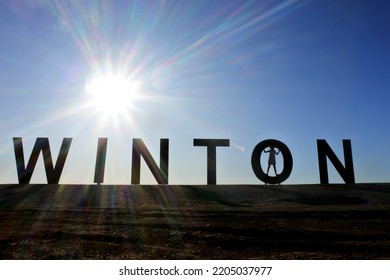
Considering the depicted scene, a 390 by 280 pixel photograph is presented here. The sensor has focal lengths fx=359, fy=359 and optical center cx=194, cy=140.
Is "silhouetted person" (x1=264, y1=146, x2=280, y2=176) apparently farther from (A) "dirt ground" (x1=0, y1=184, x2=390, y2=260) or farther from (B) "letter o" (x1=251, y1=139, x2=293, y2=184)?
(A) "dirt ground" (x1=0, y1=184, x2=390, y2=260)

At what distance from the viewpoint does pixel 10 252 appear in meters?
7.52

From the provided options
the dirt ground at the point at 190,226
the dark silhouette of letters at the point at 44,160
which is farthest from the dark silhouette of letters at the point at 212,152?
the dark silhouette of letters at the point at 44,160

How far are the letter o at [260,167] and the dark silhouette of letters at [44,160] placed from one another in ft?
36.1

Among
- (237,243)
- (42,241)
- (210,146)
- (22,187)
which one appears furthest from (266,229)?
(22,187)

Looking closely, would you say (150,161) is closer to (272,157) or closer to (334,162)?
(272,157)

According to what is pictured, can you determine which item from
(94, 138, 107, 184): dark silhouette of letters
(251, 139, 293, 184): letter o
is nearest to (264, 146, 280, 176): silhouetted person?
(251, 139, 293, 184): letter o

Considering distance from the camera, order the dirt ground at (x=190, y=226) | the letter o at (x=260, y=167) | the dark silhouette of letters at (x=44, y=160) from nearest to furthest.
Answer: the dirt ground at (x=190, y=226) → the letter o at (x=260, y=167) → the dark silhouette of letters at (x=44, y=160)

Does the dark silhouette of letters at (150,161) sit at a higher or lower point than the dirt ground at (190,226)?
higher

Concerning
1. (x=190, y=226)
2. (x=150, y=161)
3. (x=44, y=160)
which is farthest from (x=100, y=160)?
(x=190, y=226)

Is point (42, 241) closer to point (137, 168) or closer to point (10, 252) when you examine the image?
point (10, 252)

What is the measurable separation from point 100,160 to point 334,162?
1370cm

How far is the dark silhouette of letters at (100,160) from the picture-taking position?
66.5ft

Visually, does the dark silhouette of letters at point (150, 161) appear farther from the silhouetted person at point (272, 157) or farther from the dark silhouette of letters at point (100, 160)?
the silhouetted person at point (272, 157)

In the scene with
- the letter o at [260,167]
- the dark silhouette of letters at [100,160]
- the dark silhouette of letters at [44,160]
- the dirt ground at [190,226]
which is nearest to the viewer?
the dirt ground at [190,226]
